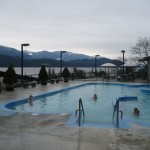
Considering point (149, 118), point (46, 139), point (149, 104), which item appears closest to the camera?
point (46, 139)

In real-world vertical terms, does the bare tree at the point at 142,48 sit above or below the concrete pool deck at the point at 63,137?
above

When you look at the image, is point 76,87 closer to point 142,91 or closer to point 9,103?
point 142,91

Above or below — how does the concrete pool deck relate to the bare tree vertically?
below

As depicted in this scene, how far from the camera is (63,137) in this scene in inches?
240

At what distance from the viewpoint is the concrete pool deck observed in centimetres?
546

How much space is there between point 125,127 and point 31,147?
274 cm

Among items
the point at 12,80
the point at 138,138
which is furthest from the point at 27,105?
the point at 138,138

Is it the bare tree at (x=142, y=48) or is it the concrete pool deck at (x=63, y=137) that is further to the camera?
the bare tree at (x=142, y=48)

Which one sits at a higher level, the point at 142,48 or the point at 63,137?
the point at 142,48

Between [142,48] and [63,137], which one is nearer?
[63,137]

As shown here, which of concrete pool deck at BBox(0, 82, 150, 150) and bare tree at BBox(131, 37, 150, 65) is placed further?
bare tree at BBox(131, 37, 150, 65)

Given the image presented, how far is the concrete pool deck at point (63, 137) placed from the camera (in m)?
5.46

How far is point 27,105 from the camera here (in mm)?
12789

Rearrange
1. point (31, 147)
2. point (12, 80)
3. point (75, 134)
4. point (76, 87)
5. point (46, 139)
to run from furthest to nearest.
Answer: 1. point (76, 87)
2. point (12, 80)
3. point (75, 134)
4. point (46, 139)
5. point (31, 147)
